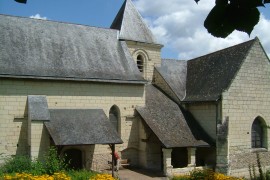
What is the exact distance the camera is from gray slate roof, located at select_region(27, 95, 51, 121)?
50.3ft

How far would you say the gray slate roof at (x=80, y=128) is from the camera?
14594 millimetres

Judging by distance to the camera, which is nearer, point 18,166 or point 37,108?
point 18,166

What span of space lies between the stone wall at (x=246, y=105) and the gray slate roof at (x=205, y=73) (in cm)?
48

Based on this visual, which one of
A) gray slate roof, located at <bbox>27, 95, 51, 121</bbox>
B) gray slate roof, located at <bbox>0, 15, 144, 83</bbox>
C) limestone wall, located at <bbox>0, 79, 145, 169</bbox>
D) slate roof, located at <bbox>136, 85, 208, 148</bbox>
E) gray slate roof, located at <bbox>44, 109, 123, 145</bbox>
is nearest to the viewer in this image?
gray slate roof, located at <bbox>44, 109, 123, 145</bbox>

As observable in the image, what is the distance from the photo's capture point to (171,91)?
20.5m

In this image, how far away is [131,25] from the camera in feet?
73.7

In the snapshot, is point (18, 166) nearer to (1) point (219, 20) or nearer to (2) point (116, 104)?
(2) point (116, 104)

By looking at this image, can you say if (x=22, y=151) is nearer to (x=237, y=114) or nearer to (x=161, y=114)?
(x=161, y=114)

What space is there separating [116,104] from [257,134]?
820 centimetres

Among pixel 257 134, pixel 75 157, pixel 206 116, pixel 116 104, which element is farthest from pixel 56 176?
pixel 257 134

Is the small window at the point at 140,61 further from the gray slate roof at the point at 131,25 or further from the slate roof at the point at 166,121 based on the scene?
the slate roof at the point at 166,121

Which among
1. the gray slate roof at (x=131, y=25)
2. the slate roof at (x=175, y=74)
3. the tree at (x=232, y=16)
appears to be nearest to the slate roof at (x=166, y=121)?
the slate roof at (x=175, y=74)

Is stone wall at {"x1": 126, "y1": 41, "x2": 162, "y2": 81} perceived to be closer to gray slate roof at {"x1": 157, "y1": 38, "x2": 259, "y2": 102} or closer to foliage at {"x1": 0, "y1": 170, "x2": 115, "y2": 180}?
gray slate roof at {"x1": 157, "y1": 38, "x2": 259, "y2": 102}

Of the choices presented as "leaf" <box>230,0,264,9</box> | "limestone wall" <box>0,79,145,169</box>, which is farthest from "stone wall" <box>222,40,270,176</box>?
"leaf" <box>230,0,264,9</box>
